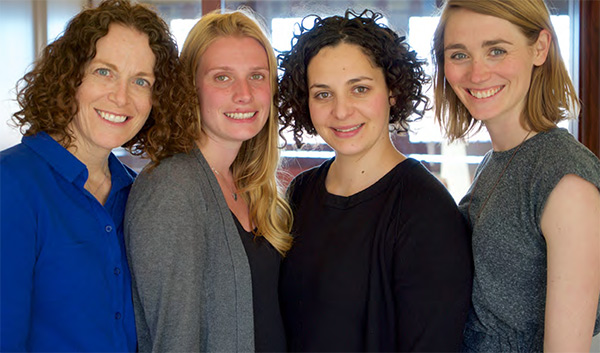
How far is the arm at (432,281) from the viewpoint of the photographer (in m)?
1.41

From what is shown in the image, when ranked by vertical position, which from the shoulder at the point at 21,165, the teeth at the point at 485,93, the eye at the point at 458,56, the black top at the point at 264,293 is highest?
the eye at the point at 458,56

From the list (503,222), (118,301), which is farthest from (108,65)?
(503,222)

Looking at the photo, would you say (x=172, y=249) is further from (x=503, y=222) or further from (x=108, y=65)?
(x=503, y=222)

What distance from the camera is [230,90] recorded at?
1.71 meters

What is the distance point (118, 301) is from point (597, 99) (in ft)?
8.90

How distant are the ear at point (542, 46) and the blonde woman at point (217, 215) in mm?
825

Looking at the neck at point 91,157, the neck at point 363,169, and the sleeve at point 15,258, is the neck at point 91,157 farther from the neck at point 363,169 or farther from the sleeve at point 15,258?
the neck at point 363,169

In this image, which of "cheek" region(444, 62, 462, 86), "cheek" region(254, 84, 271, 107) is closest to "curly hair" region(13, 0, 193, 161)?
"cheek" region(254, 84, 271, 107)

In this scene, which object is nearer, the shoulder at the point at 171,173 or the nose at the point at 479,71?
the shoulder at the point at 171,173

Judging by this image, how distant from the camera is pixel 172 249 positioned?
138 cm

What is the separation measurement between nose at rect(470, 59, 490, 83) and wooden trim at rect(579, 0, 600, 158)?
5.62 ft

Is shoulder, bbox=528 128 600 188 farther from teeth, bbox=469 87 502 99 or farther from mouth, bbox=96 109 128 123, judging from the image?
mouth, bbox=96 109 128 123

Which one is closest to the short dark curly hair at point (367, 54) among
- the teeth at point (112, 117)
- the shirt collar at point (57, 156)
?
the teeth at point (112, 117)

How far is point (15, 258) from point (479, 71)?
A: 132cm
